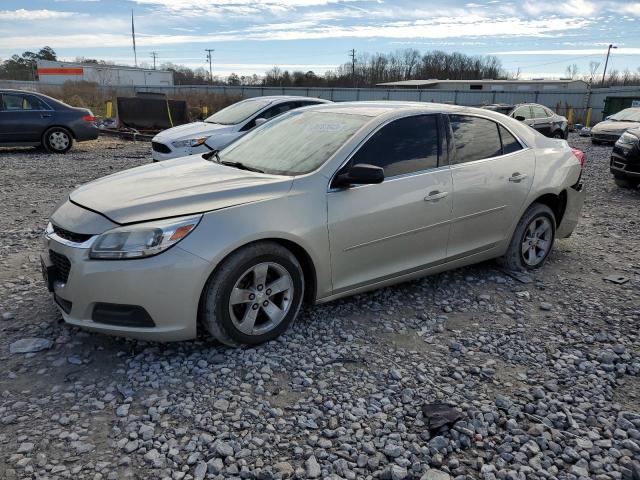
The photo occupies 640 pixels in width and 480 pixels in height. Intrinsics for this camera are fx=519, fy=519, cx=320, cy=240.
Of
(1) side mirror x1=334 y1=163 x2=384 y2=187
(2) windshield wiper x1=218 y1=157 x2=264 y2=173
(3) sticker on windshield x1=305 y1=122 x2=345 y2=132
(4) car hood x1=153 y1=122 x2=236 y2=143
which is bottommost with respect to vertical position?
(4) car hood x1=153 y1=122 x2=236 y2=143

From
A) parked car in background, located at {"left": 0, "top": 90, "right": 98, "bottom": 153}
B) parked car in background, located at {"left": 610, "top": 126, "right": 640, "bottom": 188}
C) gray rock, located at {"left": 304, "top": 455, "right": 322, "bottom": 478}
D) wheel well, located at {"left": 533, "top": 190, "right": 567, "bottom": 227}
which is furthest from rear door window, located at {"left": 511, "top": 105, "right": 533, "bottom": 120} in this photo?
gray rock, located at {"left": 304, "top": 455, "right": 322, "bottom": 478}

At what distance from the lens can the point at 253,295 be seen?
346cm

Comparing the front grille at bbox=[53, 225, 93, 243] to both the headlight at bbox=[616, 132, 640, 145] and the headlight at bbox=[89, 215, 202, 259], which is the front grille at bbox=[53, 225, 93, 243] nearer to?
the headlight at bbox=[89, 215, 202, 259]

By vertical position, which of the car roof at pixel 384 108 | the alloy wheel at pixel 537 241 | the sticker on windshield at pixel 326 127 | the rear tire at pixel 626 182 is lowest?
the rear tire at pixel 626 182

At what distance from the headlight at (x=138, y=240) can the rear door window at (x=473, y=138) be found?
2.42 meters

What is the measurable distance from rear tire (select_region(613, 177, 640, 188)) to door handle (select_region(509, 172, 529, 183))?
589cm

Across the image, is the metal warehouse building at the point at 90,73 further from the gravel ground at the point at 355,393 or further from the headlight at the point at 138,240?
the headlight at the point at 138,240

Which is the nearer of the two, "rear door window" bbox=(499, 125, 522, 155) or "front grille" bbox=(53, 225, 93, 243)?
"front grille" bbox=(53, 225, 93, 243)

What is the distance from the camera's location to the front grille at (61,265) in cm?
324

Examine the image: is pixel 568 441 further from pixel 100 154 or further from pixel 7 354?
pixel 100 154

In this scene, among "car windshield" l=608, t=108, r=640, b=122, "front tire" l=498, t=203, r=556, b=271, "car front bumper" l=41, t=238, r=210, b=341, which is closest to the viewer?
"car front bumper" l=41, t=238, r=210, b=341

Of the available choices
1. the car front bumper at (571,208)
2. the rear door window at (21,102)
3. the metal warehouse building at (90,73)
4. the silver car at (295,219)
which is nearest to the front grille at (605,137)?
the car front bumper at (571,208)

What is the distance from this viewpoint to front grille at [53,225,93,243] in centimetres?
322

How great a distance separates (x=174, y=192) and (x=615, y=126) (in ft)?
60.0
